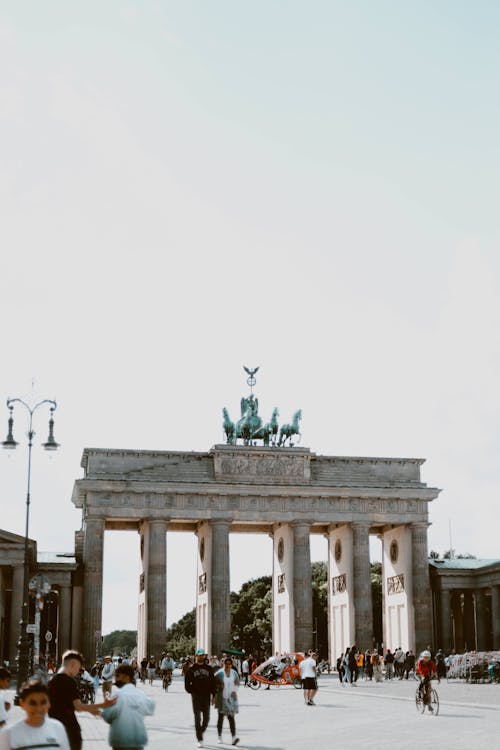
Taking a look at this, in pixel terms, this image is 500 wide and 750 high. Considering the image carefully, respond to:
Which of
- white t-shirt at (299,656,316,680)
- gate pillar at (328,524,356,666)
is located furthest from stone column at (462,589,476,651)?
white t-shirt at (299,656,316,680)

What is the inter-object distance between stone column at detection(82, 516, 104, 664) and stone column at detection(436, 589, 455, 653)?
1126 inches

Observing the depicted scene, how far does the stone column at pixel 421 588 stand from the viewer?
83.1m

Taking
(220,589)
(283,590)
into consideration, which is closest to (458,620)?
(283,590)

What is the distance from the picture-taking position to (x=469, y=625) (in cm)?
9675

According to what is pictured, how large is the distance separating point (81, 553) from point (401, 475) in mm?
28198

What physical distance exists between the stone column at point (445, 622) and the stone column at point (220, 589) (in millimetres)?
18298

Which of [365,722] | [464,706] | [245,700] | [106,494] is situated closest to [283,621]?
[106,494]

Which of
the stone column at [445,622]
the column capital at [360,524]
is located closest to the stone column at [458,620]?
the stone column at [445,622]

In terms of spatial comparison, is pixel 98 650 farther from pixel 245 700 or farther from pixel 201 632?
pixel 245 700

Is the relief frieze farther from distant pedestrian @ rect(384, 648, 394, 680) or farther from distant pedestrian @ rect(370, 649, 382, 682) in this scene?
distant pedestrian @ rect(370, 649, 382, 682)

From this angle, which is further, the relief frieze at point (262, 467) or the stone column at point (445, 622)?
the stone column at point (445, 622)

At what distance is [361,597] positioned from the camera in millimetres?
84375

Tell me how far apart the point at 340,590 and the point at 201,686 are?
66.1 metres

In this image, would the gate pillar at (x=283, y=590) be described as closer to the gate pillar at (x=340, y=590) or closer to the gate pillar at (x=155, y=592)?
the gate pillar at (x=340, y=590)
